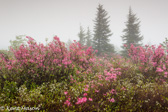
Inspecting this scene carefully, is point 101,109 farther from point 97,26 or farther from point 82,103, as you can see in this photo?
point 97,26

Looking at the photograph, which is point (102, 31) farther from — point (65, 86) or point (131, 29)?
point (65, 86)

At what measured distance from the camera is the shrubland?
11.5ft

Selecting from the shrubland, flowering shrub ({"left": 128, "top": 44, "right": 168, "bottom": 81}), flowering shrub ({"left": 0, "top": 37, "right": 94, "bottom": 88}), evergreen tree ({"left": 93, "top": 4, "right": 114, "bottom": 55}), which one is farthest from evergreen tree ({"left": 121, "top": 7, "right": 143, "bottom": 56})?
flowering shrub ({"left": 0, "top": 37, "right": 94, "bottom": 88})

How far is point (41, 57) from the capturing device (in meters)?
5.22

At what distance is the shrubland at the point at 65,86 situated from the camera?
3512 mm

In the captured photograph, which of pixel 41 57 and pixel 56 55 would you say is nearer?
pixel 41 57

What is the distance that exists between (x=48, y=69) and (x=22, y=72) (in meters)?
1.24

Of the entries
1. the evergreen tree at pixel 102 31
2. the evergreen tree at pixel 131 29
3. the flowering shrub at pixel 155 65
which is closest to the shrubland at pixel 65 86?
the flowering shrub at pixel 155 65

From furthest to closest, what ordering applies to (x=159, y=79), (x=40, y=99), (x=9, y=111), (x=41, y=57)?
(x=159, y=79) < (x=41, y=57) < (x=40, y=99) < (x=9, y=111)

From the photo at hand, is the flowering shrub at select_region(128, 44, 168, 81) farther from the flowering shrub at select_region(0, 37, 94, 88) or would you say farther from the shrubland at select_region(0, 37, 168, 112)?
the flowering shrub at select_region(0, 37, 94, 88)

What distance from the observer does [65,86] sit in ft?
16.1

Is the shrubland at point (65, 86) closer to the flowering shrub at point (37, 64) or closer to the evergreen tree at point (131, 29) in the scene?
the flowering shrub at point (37, 64)

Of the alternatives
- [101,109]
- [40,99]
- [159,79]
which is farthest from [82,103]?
[159,79]

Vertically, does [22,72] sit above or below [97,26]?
below
